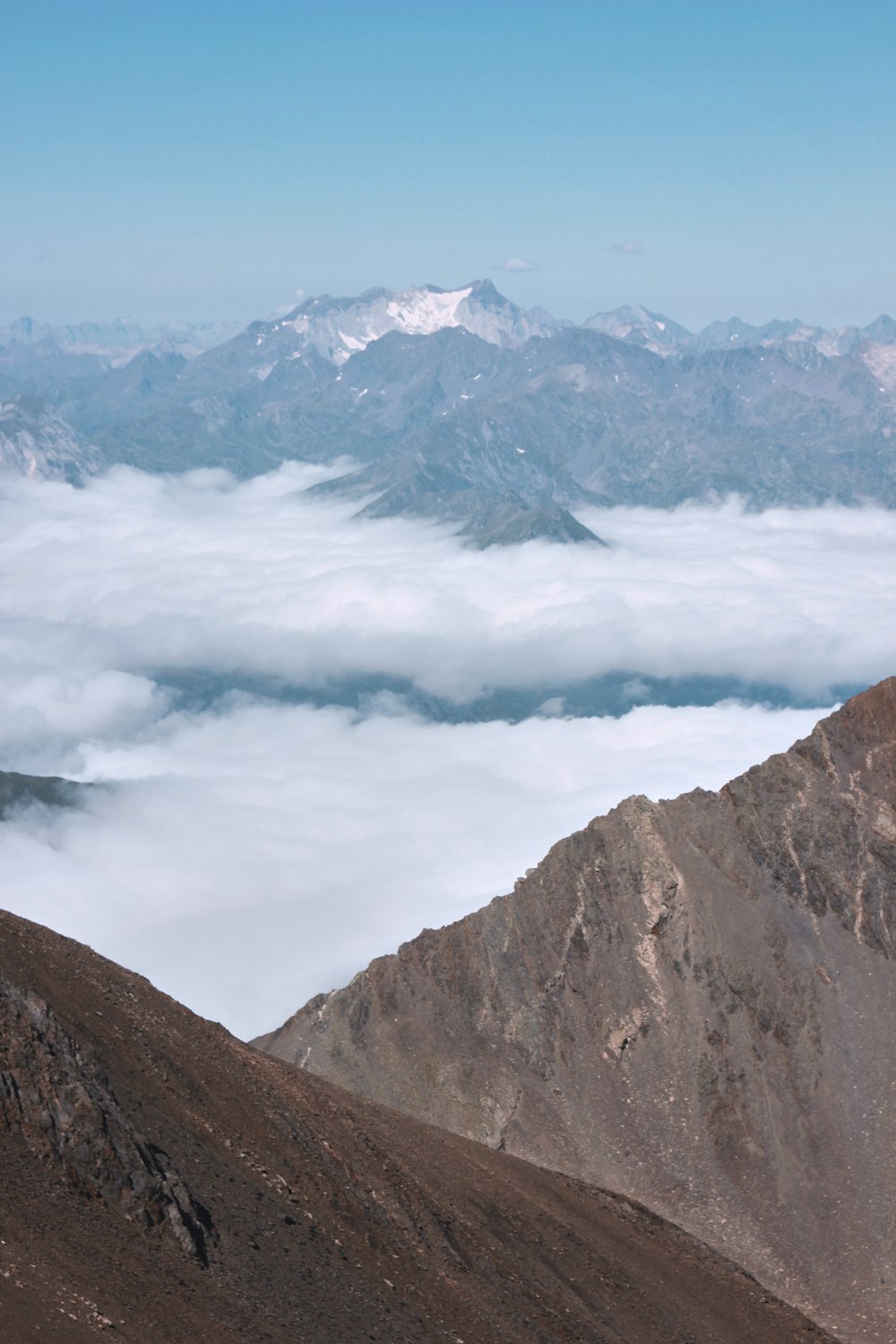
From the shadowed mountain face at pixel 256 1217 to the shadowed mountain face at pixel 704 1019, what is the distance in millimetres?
21592

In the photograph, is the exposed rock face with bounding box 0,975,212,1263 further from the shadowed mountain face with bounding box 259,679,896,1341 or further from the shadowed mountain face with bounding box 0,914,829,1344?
the shadowed mountain face with bounding box 259,679,896,1341

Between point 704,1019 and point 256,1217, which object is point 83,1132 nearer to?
point 256,1217

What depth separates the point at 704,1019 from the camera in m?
124

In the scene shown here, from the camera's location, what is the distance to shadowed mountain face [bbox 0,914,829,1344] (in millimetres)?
51875

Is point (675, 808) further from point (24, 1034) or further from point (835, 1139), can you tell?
point (24, 1034)

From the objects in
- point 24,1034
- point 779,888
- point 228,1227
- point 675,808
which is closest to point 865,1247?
point 779,888

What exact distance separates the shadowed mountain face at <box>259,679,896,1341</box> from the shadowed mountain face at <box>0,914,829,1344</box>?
850 inches

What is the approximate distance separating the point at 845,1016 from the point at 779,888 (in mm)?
14040

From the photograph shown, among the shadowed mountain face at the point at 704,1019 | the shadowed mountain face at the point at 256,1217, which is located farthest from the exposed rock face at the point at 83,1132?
the shadowed mountain face at the point at 704,1019

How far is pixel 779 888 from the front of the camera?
13338cm

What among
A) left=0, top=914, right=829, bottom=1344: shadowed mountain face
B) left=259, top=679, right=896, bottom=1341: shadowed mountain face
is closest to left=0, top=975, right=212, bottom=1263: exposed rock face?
left=0, top=914, right=829, bottom=1344: shadowed mountain face

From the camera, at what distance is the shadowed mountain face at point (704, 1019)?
111m

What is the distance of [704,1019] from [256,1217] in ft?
232

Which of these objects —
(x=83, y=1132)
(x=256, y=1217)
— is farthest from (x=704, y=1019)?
(x=83, y=1132)
